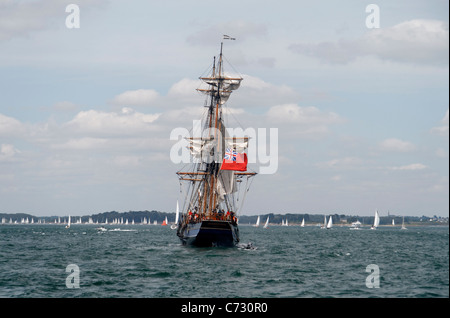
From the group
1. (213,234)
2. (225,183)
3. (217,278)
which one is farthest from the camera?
(225,183)

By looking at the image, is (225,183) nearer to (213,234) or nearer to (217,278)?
(213,234)

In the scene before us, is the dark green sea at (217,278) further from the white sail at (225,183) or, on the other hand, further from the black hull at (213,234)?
the white sail at (225,183)

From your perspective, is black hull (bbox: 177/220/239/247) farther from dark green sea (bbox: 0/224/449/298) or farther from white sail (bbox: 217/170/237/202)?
dark green sea (bbox: 0/224/449/298)

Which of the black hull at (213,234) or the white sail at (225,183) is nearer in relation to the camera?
the black hull at (213,234)

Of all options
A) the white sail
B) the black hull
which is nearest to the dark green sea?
the black hull

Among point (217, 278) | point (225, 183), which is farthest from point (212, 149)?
point (217, 278)

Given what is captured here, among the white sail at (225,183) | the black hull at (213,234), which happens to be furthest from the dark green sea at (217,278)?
the white sail at (225,183)

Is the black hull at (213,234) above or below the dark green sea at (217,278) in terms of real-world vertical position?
above

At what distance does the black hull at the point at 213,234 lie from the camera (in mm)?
69000

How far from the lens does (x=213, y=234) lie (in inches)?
2741
